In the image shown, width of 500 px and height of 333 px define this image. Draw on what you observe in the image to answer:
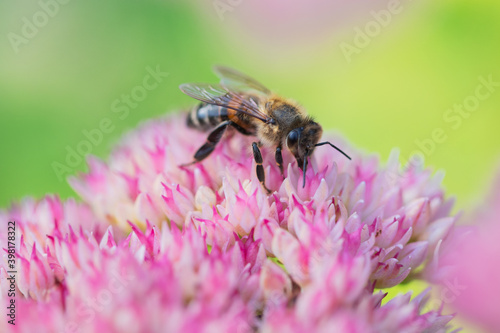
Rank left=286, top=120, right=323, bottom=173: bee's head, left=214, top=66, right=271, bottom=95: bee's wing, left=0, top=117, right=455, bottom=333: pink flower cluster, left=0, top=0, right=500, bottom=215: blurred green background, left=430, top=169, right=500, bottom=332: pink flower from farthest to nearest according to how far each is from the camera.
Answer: left=0, top=0, right=500, bottom=215: blurred green background, left=214, top=66, right=271, bottom=95: bee's wing, left=286, top=120, right=323, bottom=173: bee's head, left=430, top=169, right=500, bottom=332: pink flower, left=0, top=117, right=455, bottom=333: pink flower cluster

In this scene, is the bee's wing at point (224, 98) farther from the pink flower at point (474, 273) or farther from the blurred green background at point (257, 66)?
the blurred green background at point (257, 66)

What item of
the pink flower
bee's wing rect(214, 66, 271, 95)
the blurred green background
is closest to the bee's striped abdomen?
bee's wing rect(214, 66, 271, 95)

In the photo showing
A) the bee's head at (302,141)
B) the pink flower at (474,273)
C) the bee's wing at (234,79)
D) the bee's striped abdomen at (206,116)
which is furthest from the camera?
the bee's wing at (234,79)

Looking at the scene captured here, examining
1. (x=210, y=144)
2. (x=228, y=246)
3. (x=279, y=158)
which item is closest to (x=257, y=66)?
(x=210, y=144)

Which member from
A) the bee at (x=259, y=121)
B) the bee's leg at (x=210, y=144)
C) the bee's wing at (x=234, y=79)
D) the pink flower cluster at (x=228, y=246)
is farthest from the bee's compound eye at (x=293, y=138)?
the bee's wing at (x=234, y=79)

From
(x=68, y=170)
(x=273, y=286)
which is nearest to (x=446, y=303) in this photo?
(x=273, y=286)

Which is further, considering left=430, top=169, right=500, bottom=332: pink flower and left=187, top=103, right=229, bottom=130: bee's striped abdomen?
left=187, top=103, right=229, bottom=130: bee's striped abdomen

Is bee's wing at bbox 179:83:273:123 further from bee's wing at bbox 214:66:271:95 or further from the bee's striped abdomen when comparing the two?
bee's wing at bbox 214:66:271:95
